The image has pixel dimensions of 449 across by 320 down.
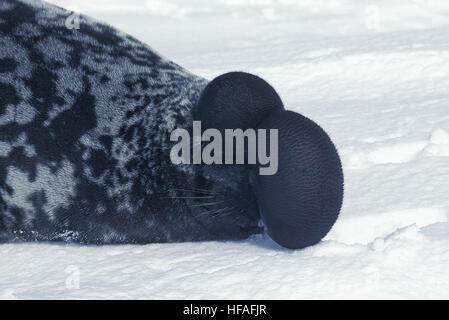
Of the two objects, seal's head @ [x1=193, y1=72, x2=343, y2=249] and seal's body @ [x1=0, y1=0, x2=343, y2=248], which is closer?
seal's head @ [x1=193, y1=72, x2=343, y2=249]

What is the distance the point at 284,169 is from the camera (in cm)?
138

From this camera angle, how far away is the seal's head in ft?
4.49

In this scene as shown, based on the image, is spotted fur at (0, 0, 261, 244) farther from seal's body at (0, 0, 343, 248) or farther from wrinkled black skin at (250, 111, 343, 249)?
wrinkled black skin at (250, 111, 343, 249)

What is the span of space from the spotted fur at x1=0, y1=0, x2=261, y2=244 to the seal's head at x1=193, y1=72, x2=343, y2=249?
0.09 metres

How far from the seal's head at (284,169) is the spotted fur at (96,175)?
86 millimetres

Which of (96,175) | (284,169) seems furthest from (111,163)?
(284,169)

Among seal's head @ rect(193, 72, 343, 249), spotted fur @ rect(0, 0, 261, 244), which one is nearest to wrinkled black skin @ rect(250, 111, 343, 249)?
seal's head @ rect(193, 72, 343, 249)

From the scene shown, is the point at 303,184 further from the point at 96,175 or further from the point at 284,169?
the point at 96,175

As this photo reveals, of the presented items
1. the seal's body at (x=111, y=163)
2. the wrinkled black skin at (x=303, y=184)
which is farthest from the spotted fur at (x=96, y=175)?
the wrinkled black skin at (x=303, y=184)

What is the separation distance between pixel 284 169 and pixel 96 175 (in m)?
0.48

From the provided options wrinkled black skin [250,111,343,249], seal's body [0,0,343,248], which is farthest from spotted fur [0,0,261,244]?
wrinkled black skin [250,111,343,249]

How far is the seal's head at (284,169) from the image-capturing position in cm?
137

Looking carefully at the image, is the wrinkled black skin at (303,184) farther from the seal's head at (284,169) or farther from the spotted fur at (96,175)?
the spotted fur at (96,175)

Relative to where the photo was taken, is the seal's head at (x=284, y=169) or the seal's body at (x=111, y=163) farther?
the seal's body at (x=111, y=163)
